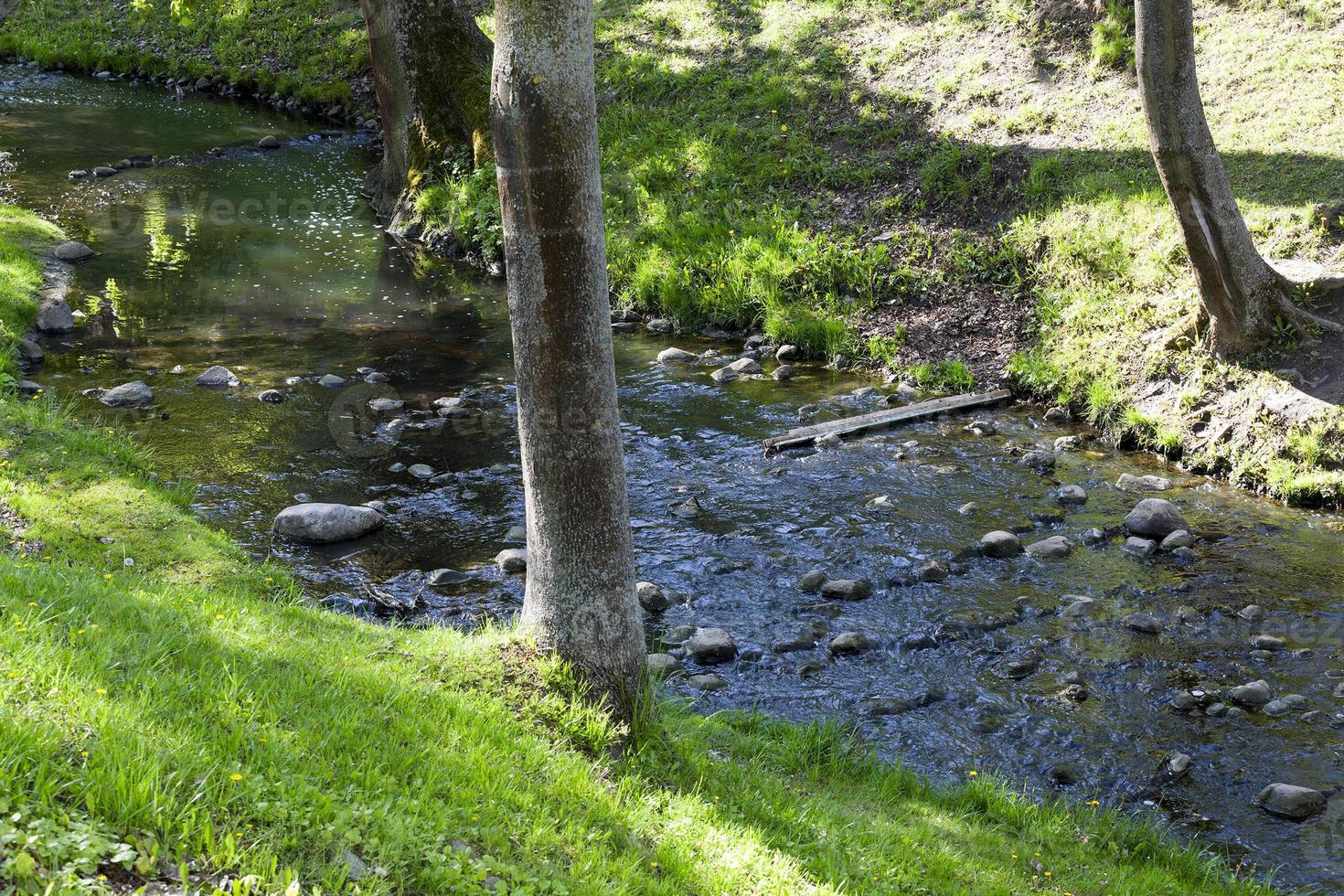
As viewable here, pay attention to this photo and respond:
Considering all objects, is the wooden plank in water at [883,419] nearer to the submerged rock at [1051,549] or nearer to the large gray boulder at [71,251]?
the submerged rock at [1051,549]

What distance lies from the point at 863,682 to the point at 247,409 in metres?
7.31

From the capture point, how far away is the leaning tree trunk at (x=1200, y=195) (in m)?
9.59

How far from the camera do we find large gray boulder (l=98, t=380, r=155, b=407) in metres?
11.1

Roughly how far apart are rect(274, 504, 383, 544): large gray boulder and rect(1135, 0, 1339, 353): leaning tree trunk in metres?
7.90

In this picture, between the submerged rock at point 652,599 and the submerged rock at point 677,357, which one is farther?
the submerged rock at point 677,357

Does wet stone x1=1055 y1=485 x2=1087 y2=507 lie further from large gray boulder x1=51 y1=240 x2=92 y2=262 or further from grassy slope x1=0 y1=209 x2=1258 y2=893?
large gray boulder x1=51 y1=240 x2=92 y2=262

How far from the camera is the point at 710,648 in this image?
7.43 meters

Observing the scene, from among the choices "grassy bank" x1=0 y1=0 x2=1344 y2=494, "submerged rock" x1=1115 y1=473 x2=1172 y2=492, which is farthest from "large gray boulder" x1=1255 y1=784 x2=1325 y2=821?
"grassy bank" x1=0 y1=0 x2=1344 y2=494

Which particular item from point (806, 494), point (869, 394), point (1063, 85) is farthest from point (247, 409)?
point (1063, 85)

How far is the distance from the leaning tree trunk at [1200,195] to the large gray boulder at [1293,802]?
5.92 m

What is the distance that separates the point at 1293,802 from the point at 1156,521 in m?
3.53

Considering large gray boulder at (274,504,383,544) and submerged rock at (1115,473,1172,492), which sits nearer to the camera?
large gray boulder at (274,504,383,544)

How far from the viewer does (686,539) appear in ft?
30.1

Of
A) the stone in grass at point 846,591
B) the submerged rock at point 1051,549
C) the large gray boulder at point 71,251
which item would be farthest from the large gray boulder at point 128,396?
the submerged rock at point 1051,549
